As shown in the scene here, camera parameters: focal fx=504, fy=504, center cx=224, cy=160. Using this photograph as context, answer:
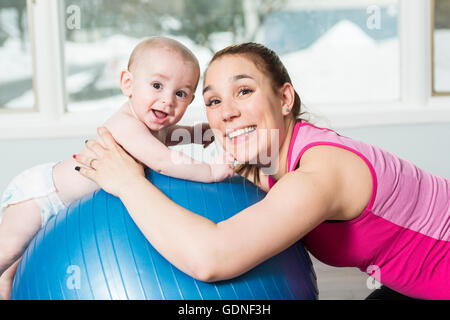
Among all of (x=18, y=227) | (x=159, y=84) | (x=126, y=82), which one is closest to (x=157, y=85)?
(x=159, y=84)

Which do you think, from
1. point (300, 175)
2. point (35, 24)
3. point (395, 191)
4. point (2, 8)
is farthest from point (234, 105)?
point (2, 8)

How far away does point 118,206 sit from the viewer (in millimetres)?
1090

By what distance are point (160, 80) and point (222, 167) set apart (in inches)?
12.8

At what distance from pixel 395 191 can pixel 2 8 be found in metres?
3.02

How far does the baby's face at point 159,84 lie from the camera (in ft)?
4.51

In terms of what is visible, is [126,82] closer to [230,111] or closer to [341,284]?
[230,111]

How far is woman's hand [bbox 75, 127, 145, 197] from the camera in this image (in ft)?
3.59

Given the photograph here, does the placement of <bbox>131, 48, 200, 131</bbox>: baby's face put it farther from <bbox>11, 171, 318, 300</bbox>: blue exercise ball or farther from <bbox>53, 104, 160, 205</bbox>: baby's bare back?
<bbox>11, 171, 318, 300</bbox>: blue exercise ball

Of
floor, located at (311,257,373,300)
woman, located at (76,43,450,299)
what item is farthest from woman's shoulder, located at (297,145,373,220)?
floor, located at (311,257,373,300)

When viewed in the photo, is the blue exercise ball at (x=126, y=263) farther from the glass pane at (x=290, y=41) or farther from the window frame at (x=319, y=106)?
the glass pane at (x=290, y=41)

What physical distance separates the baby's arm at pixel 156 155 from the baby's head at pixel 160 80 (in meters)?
0.06

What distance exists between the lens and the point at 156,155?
1.27m

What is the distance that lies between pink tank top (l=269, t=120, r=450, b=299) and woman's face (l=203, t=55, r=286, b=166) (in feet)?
0.24

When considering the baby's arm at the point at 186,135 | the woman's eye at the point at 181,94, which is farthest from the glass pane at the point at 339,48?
the woman's eye at the point at 181,94
